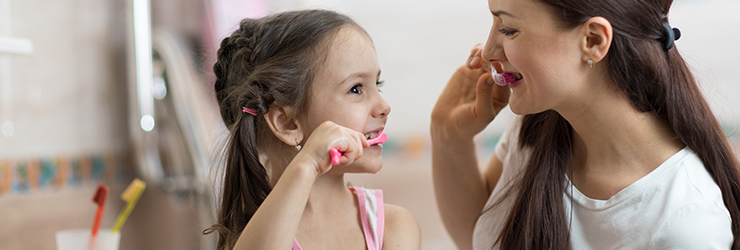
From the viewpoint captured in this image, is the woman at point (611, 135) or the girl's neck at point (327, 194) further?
the girl's neck at point (327, 194)

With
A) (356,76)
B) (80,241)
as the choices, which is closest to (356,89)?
(356,76)

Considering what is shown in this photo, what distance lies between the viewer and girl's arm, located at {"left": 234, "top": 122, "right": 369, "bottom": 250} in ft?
1.86

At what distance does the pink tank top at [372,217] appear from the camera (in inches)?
28.4

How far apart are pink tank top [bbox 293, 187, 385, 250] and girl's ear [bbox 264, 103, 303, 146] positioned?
14 cm

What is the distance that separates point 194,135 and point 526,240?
0.77 metres

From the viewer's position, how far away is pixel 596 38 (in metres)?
0.63

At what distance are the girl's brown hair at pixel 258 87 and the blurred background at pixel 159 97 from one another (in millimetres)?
113

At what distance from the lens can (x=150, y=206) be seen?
120 cm

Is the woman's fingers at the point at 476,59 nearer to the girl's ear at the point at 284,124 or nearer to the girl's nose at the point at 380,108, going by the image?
the girl's nose at the point at 380,108

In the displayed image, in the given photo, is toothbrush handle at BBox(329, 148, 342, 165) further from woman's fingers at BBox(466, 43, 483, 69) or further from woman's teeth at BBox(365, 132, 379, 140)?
woman's fingers at BBox(466, 43, 483, 69)

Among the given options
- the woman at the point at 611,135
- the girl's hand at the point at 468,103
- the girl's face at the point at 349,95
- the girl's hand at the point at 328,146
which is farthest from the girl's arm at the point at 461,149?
the girl's hand at the point at 328,146

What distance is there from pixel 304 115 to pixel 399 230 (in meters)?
0.22

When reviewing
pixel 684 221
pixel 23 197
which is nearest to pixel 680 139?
pixel 684 221

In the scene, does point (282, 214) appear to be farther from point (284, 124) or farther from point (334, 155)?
point (284, 124)
